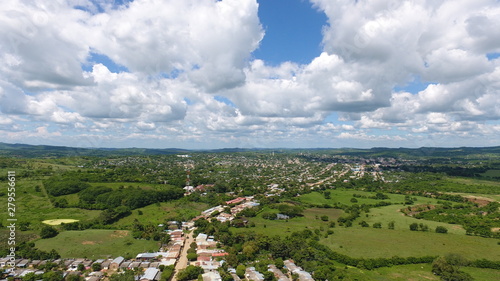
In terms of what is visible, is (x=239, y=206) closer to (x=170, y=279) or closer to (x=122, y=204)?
(x=122, y=204)

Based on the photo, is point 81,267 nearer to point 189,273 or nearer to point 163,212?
point 189,273

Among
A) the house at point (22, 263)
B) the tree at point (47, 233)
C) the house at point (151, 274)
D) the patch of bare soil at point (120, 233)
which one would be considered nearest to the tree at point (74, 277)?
the house at point (151, 274)

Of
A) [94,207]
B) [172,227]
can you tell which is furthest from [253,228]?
[94,207]

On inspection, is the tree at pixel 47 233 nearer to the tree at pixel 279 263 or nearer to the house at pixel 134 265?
the house at pixel 134 265

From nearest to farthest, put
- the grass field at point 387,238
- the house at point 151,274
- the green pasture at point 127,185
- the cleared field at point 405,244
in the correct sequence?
the house at point 151,274, the cleared field at point 405,244, the grass field at point 387,238, the green pasture at point 127,185

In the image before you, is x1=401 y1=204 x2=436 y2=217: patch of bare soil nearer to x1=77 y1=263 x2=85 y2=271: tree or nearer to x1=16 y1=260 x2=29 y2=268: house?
x1=77 y1=263 x2=85 y2=271: tree

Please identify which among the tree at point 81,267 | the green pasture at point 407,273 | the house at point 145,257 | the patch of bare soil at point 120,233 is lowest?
the green pasture at point 407,273

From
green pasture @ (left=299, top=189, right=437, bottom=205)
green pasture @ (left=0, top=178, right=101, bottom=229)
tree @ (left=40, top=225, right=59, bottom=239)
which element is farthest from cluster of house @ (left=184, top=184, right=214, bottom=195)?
tree @ (left=40, top=225, right=59, bottom=239)

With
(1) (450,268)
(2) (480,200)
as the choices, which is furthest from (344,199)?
(1) (450,268)
